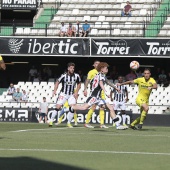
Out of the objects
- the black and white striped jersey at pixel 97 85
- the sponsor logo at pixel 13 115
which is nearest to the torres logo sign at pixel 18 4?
the sponsor logo at pixel 13 115

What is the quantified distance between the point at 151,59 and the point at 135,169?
1244 inches

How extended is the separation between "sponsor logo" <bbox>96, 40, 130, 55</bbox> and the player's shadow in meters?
27.1

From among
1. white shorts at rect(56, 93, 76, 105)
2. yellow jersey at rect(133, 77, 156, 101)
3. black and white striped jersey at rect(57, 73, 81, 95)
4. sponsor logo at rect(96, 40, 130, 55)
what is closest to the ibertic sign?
sponsor logo at rect(96, 40, 130, 55)

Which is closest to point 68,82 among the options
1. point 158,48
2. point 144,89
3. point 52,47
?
point 144,89

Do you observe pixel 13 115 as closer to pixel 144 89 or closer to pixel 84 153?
pixel 144 89

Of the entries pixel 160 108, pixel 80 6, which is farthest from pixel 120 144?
pixel 80 6

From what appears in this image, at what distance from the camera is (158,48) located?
36969 mm

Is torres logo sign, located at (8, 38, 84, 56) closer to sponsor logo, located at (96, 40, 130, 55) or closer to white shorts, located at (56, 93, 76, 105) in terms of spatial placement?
sponsor logo, located at (96, 40, 130, 55)

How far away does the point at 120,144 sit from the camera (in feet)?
45.7

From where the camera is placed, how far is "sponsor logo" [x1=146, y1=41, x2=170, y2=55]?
3678 cm

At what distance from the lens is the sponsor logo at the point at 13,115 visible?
33312mm

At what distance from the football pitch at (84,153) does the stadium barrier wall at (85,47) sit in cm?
2162

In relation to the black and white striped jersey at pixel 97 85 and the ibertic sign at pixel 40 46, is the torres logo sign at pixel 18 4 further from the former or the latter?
the black and white striped jersey at pixel 97 85

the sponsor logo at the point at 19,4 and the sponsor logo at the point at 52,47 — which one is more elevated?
the sponsor logo at the point at 19,4
